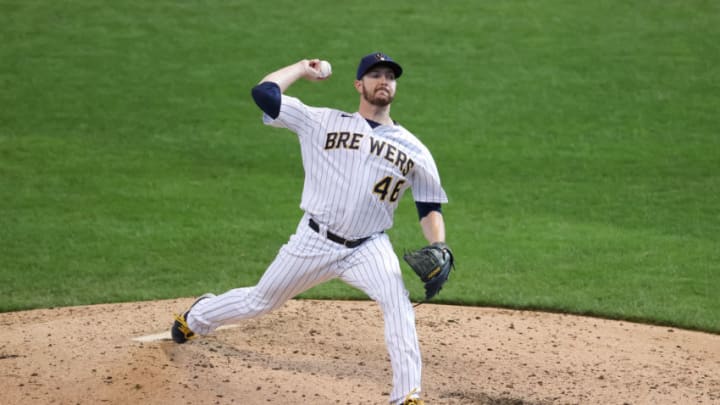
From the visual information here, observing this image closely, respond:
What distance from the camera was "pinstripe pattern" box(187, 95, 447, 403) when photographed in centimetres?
511

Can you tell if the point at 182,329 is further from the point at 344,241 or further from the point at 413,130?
the point at 413,130

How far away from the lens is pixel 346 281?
5.23 meters

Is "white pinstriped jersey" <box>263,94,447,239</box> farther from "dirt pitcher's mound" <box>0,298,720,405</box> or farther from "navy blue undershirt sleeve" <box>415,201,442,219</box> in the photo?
"dirt pitcher's mound" <box>0,298,720,405</box>

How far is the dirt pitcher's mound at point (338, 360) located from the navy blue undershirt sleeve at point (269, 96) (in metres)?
1.49

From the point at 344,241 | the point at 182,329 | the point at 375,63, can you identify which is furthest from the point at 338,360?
the point at 375,63

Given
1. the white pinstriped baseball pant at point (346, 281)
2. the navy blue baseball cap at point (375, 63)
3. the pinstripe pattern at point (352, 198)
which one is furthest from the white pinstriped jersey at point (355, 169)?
the navy blue baseball cap at point (375, 63)

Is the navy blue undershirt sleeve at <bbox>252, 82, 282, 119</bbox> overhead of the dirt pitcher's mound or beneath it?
overhead

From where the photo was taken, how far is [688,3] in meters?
16.2

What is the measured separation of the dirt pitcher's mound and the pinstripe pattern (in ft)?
2.05

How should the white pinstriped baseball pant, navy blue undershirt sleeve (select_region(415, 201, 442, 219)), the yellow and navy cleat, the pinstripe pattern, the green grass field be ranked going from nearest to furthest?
the white pinstriped baseball pant < the pinstripe pattern < navy blue undershirt sleeve (select_region(415, 201, 442, 219)) < the yellow and navy cleat < the green grass field


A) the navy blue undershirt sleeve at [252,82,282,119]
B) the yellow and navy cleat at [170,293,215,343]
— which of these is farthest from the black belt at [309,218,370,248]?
the yellow and navy cleat at [170,293,215,343]

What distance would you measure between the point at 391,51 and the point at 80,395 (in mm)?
10272

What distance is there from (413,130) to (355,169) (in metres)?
7.48

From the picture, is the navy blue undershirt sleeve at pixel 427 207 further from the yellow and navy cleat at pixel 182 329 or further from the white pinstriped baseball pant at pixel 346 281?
the yellow and navy cleat at pixel 182 329
